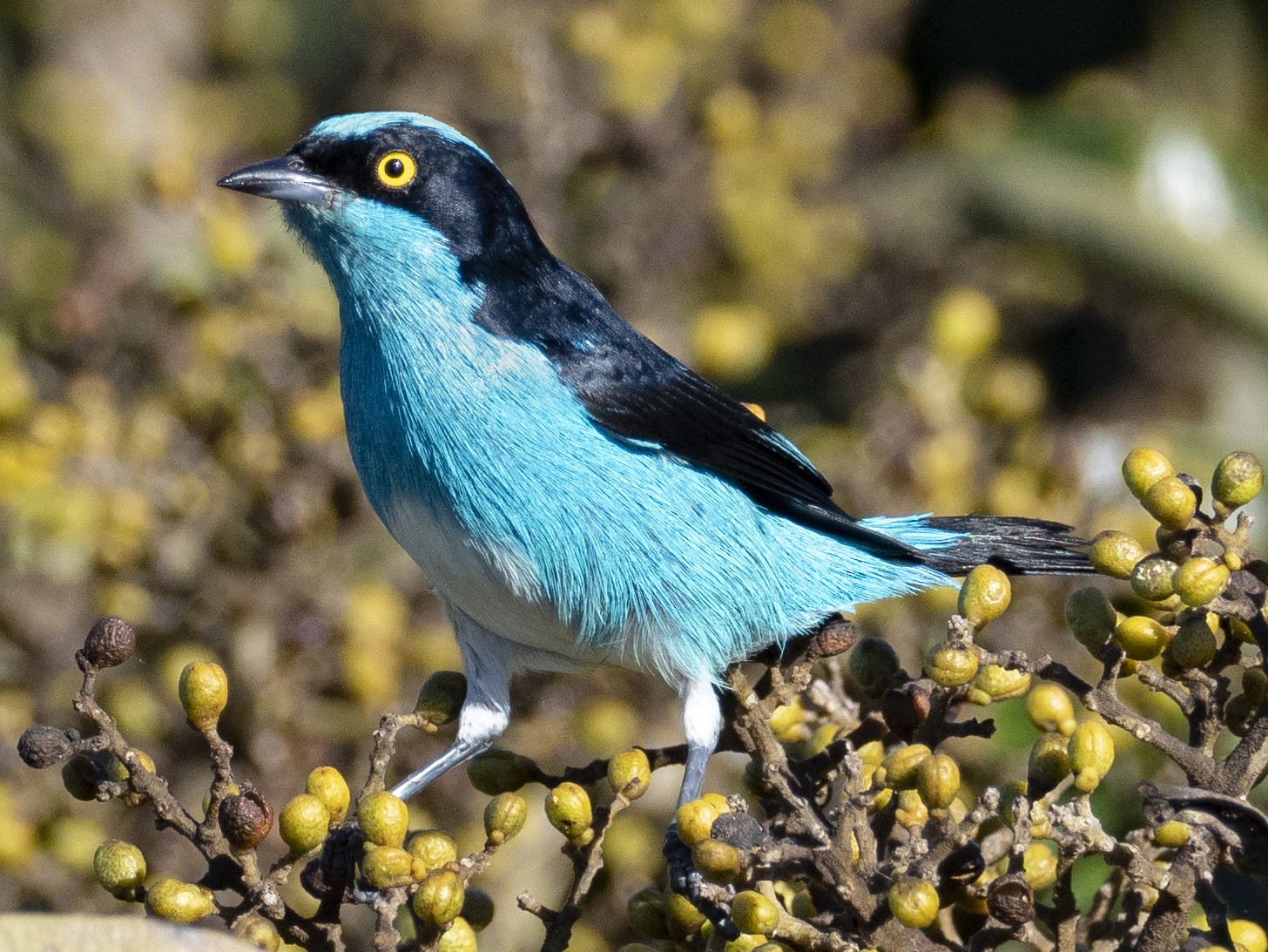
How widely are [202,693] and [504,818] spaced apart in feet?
1.31

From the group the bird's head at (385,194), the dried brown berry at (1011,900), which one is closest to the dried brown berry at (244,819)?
the dried brown berry at (1011,900)

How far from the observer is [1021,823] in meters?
1.74

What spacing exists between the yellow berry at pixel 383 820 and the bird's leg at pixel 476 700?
0.85 meters

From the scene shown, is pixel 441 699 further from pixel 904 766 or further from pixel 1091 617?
pixel 1091 617

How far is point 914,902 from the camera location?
5.56 ft

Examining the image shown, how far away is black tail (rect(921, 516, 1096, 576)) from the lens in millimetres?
2936

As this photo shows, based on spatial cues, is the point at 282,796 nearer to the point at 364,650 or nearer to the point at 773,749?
the point at 364,650

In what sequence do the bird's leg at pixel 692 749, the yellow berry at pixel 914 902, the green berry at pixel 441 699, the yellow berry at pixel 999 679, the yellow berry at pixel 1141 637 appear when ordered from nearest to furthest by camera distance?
the yellow berry at pixel 914 902, the yellow berry at pixel 1141 637, the yellow berry at pixel 999 679, the bird's leg at pixel 692 749, the green berry at pixel 441 699

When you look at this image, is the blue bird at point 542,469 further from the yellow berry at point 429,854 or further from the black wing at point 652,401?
the yellow berry at point 429,854

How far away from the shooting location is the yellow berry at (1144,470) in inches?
75.2

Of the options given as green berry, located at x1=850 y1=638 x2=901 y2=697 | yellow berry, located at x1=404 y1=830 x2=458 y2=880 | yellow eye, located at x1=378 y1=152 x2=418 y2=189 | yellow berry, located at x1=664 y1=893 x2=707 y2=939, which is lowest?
yellow berry, located at x1=404 y1=830 x2=458 y2=880

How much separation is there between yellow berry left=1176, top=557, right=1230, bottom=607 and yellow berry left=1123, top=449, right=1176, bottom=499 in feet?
0.51

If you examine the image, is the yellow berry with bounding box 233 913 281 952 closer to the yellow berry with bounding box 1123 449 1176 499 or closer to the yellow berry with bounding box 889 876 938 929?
the yellow berry with bounding box 889 876 938 929

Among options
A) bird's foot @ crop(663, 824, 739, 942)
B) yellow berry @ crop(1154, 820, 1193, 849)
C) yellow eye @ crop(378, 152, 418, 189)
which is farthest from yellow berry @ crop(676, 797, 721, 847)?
yellow eye @ crop(378, 152, 418, 189)
